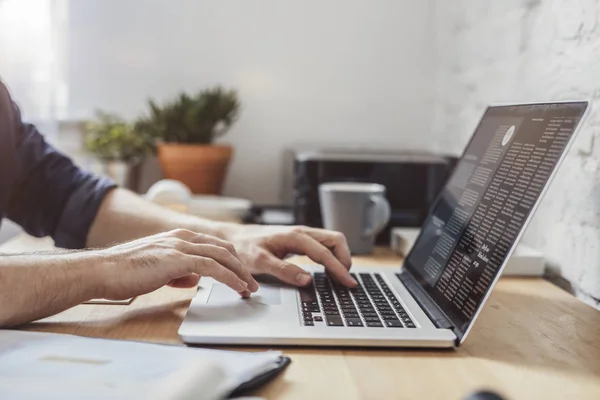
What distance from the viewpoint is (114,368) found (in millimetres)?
589

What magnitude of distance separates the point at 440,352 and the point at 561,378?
12 cm

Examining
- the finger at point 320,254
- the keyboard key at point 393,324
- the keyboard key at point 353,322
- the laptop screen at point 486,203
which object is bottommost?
the finger at point 320,254

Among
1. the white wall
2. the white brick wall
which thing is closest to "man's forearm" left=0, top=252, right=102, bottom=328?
the white brick wall

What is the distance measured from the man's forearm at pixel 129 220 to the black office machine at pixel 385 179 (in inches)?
11.4

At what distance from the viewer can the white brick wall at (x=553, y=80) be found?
0.99 m

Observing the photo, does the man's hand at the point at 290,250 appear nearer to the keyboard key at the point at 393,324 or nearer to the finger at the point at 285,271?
the finger at the point at 285,271

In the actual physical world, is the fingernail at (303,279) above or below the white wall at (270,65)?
below

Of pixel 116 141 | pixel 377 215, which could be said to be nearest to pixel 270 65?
pixel 116 141

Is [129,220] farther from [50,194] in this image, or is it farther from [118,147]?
[118,147]

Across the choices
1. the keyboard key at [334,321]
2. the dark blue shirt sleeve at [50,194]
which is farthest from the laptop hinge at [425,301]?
the dark blue shirt sleeve at [50,194]

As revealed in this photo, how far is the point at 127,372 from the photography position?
578 mm

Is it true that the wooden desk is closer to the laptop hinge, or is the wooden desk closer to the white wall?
the laptop hinge

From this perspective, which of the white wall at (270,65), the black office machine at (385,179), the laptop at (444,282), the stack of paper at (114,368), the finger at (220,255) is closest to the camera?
the stack of paper at (114,368)

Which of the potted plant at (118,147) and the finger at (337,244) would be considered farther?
the potted plant at (118,147)
